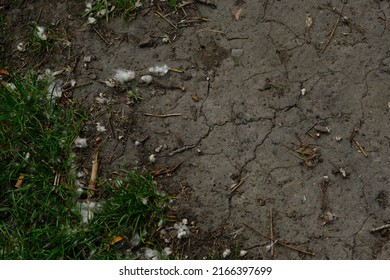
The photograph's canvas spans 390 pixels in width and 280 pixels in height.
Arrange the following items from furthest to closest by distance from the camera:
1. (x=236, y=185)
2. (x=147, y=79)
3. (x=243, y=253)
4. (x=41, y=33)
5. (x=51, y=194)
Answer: (x=41, y=33) → (x=147, y=79) → (x=51, y=194) → (x=236, y=185) → (x=243, y=253)

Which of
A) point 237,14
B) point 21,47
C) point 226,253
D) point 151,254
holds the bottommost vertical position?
point 151,254

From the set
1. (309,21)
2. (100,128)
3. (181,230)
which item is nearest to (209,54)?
(309,21)

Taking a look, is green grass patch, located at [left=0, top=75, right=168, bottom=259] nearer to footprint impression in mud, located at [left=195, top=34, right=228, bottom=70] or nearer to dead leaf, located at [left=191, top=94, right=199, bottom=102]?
dead leaf, located at [left=191, top=94, right=199, bottom=102]

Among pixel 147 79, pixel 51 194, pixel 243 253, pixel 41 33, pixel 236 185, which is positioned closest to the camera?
pixel 243 253

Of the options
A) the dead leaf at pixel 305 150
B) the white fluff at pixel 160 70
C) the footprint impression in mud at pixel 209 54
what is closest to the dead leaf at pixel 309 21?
the footprint impression in mud at pixel 209 54

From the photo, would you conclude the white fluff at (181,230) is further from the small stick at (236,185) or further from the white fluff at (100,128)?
the white fluff at (100,128)

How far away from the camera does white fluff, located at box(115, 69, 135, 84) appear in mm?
3559

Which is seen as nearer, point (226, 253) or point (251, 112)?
point (226, 253)

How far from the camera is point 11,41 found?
375cm

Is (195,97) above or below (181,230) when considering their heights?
above

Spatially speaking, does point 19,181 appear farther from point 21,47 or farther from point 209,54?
point 209,54

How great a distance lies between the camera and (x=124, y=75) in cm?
357

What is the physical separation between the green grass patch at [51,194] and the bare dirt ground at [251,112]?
13 centimetres

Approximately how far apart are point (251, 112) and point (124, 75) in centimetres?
86
